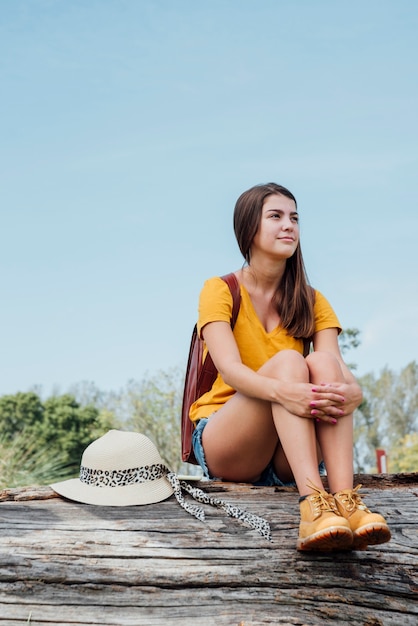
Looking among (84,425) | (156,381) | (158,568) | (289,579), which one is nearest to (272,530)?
(289,579)

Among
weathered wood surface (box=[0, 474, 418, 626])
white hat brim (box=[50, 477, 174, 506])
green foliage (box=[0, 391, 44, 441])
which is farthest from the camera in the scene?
green foliage (box=[0, 391, 44, 441])

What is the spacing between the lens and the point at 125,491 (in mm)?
3133

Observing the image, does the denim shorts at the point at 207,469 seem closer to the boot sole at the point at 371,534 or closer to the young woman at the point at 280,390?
the young woman at the point at 280,390

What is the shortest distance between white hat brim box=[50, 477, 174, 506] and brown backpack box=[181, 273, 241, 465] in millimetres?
568

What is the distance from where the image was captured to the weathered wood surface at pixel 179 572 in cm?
258

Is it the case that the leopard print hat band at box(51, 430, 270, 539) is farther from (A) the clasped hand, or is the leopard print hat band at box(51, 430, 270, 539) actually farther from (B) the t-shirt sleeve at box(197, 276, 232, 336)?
(B) the t-shirt sleeve at box(197, 276, 232, 336)

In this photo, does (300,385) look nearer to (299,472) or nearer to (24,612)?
(299,472)

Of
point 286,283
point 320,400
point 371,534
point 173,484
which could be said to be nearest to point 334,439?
point 320,400

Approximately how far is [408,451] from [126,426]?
6.92 m

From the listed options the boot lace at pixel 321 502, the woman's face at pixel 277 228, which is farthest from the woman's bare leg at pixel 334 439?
the woman's face at pixel 277 228

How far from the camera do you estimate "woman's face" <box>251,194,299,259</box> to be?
11.7ft

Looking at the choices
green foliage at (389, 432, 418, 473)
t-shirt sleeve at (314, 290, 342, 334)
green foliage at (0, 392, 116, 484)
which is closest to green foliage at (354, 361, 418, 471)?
green foliage at (389, 432, 418, 473)

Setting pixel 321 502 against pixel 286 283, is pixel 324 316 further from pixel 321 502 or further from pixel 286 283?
pixel 321 502

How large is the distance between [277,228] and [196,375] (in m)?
0.86
